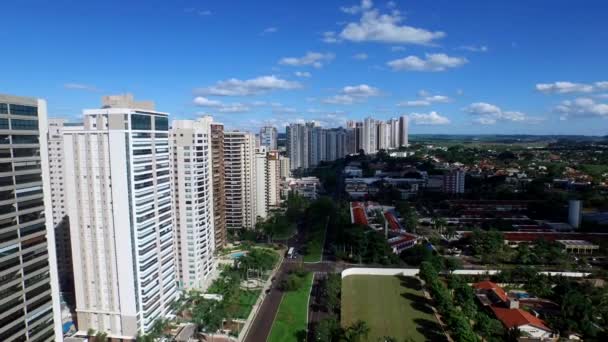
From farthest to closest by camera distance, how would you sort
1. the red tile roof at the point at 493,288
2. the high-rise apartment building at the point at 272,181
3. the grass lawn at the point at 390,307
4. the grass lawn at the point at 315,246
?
the high-rise apartment building at the point at 272,181, the grass lawn at the point at 315,246, the red tile roof at the point at 493,288, the grass lawn at the point at 390,307

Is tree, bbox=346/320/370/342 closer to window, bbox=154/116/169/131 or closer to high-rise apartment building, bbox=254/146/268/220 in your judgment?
window, bbox=154/116/169/131

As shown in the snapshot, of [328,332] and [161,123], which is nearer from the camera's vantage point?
[328,332]

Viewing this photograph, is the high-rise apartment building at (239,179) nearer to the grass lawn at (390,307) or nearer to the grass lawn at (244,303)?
the grass lawn at (244,303)

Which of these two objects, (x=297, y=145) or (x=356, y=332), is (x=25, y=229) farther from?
(x=297, y=145)

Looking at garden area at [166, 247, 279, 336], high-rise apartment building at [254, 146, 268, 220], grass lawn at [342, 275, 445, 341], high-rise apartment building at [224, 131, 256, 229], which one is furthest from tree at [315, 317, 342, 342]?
high-rise apartment building at [254, 146, 268, 220]

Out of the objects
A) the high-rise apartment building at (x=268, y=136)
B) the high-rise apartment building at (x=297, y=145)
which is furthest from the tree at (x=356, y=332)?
the high-rise apartment building at (x=268, y=136)

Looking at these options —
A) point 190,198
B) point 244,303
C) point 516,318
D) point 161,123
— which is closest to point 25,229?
point 161,123
